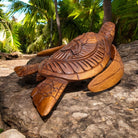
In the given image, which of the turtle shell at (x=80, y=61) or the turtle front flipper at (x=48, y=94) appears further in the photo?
the turtle shell at (x=80, y=61)

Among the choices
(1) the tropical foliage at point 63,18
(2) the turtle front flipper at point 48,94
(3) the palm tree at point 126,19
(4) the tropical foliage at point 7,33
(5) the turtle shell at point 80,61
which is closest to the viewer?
(2) the turtle front flipper at point 48,94

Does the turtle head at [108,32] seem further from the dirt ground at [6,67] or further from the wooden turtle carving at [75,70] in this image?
the dirt ground at [6,67]

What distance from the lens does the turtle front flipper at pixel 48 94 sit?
3.25 ft

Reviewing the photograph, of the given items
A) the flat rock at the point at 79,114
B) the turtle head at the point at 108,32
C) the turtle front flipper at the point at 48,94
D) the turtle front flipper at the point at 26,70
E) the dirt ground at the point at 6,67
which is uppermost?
the turtle head at the point at 108,32

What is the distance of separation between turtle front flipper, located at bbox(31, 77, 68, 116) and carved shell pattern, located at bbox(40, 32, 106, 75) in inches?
4.2

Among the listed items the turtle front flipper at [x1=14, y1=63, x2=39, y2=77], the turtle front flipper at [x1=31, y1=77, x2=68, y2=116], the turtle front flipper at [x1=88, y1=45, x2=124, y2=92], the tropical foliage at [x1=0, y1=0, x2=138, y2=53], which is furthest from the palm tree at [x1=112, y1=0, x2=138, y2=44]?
the turtle front flipper at [x1=31, y1=77, x2=68, y2=116]

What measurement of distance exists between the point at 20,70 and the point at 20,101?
0.40 m

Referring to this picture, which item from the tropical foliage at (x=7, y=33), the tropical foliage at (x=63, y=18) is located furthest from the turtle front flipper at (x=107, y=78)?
the tropical foliage at (x=7, y=33)

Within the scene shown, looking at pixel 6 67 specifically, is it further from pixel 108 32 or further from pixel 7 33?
pixel 7 33

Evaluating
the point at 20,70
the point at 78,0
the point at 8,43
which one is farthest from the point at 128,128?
the point at 78,0

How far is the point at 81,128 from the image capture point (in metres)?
0.88

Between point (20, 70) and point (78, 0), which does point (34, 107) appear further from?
point (78, 0)

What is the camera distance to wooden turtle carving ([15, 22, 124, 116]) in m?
1.09

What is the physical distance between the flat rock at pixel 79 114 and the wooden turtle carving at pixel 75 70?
10cm
